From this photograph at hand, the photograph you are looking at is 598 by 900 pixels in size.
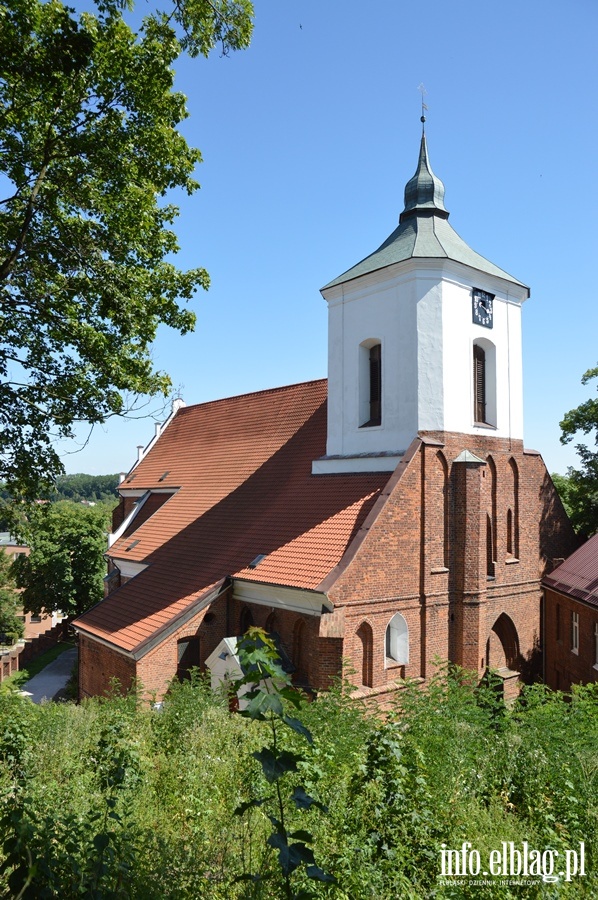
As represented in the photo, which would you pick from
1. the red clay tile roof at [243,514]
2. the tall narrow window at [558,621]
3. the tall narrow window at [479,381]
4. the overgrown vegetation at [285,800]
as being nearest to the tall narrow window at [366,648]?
the red clay tile roof at [243,514]

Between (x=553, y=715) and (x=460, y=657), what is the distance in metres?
6.84

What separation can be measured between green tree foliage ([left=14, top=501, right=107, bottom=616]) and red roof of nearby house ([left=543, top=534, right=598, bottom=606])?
77.1ft

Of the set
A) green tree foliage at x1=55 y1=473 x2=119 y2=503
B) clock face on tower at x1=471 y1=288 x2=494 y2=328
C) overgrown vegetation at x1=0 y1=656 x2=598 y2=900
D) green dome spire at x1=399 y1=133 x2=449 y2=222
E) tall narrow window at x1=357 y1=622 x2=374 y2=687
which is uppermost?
green tree foliage at x1=55 y1=473 x2=119 y2=503

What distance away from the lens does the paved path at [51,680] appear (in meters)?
24.2

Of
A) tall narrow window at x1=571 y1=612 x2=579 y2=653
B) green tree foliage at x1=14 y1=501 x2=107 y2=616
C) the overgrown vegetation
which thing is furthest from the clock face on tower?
green tree foliage at x1=14 y1=501 x2=107 y2=616

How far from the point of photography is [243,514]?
58.1ft

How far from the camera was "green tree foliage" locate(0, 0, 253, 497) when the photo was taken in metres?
8.15

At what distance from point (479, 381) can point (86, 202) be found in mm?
10608

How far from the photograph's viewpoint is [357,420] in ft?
53.2

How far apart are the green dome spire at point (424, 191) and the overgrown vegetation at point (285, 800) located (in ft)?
42.8

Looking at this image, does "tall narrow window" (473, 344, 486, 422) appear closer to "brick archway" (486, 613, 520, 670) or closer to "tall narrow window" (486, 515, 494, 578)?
"tall narrow window" (486, 515, 494, 578)

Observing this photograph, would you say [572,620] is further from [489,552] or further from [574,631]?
[489,552]

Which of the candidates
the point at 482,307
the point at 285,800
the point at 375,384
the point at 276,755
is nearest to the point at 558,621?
the point at 375,384

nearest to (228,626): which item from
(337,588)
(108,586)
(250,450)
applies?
(337,588)
